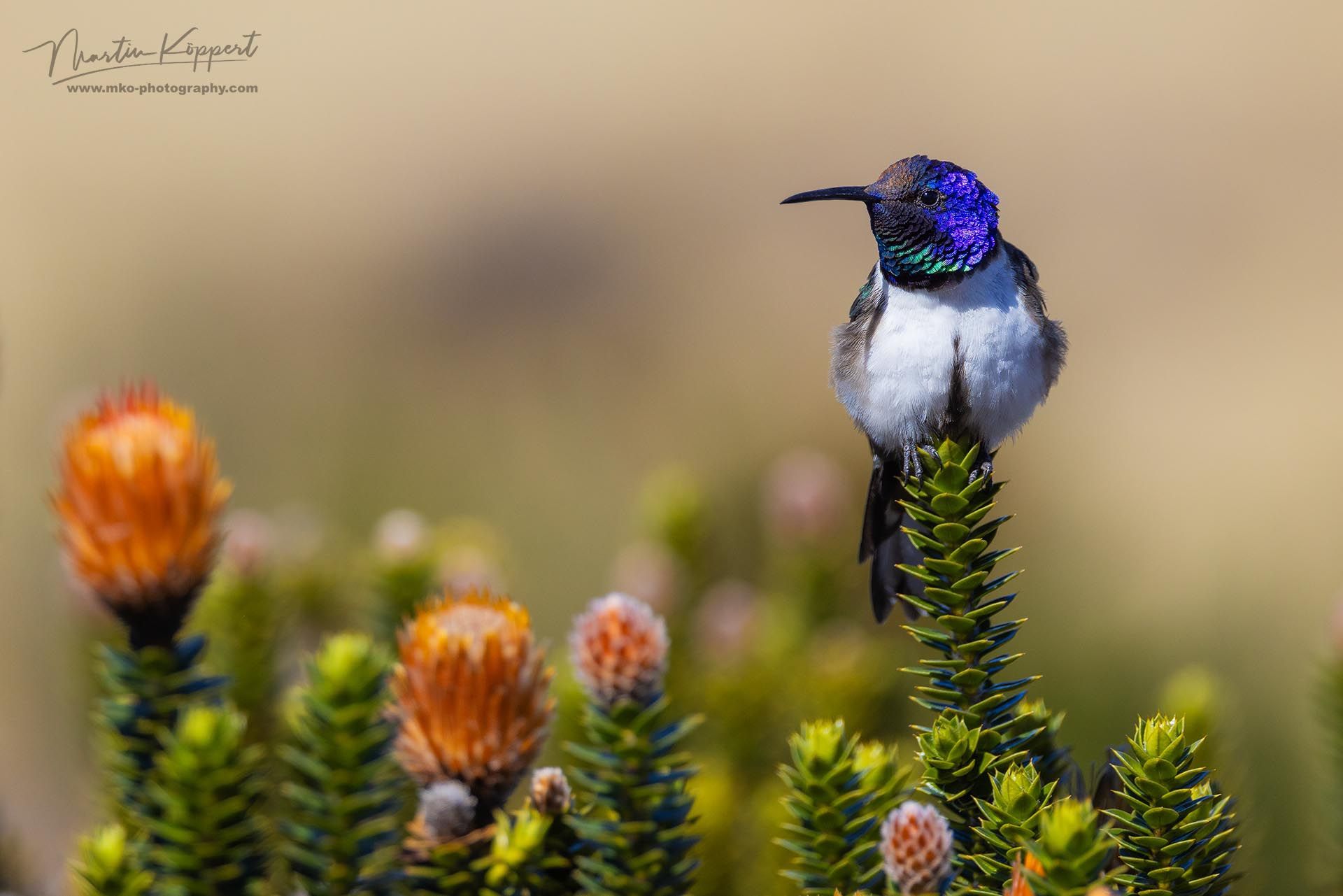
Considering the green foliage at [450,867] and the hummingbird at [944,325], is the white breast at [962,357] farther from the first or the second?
the green foliage at [450,867]

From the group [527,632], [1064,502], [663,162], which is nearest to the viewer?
[527,632]

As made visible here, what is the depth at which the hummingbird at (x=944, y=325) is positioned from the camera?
248cm

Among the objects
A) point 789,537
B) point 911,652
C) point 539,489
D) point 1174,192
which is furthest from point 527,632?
point 1174,192

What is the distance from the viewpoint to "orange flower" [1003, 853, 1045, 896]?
1.14 metres

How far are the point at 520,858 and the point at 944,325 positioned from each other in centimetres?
159

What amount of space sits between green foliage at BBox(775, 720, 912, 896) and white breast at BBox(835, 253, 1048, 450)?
120cm

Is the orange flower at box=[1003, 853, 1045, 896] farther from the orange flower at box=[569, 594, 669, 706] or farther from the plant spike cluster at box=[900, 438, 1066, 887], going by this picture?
the orange flower at box=[569, 594, 669, 706]

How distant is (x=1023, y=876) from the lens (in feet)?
3.83

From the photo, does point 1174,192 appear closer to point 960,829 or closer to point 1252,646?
point 1252,646

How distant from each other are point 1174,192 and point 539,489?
Result: 4.80m

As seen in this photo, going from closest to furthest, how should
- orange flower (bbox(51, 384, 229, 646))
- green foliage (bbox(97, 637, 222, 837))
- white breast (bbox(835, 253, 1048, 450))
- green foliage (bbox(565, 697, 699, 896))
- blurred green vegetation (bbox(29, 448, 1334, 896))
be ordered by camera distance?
orange flower (bbox(51, 384, 229, 646)) < green foliage (bbox(565, 697, 699, 896)) < green foliage (bbox(97, 637, 222, 837)) < blurred green vegetation (bbox(29, 448, 1334, 896)) < white breast (bbox(835, 253, 1048, 450))

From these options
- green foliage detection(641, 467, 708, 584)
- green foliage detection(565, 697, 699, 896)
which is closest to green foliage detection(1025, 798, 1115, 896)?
green foliage detection(565, 697, 699, 896)

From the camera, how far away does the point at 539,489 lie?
6.19 m

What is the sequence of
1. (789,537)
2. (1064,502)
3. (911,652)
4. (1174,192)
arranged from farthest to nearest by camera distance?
(1174,192)
(1064,502)
(911,652)
(789,537)
